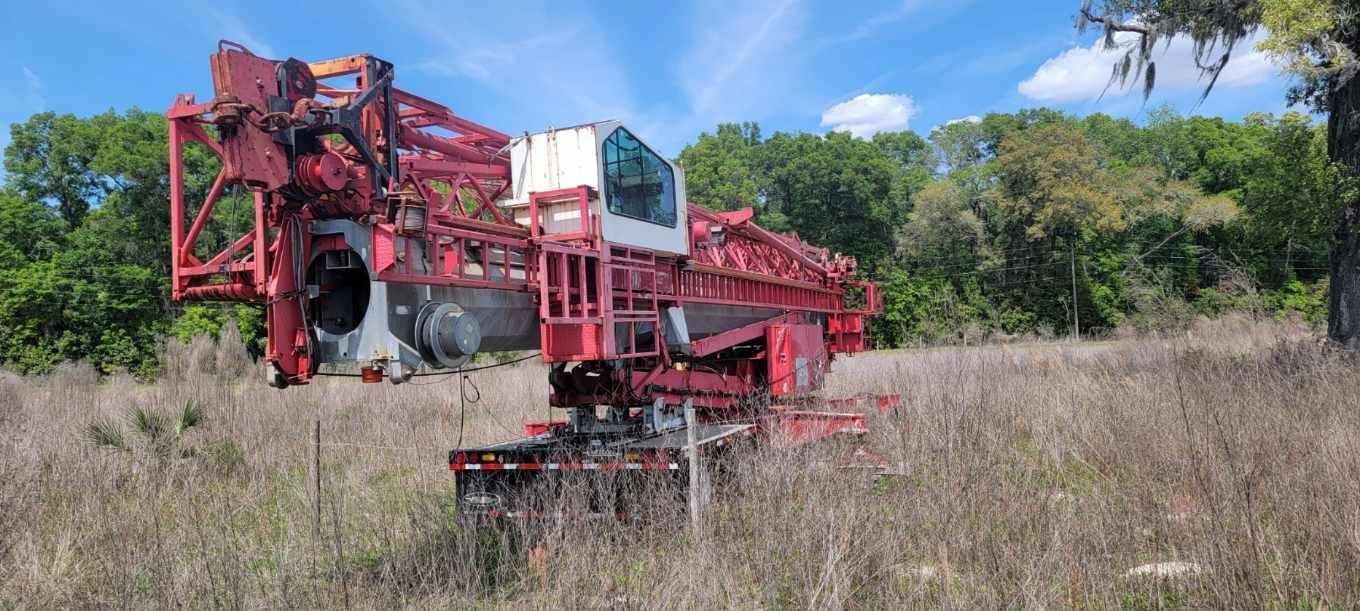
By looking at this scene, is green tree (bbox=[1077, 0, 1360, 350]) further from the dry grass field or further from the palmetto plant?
the palmetto plant

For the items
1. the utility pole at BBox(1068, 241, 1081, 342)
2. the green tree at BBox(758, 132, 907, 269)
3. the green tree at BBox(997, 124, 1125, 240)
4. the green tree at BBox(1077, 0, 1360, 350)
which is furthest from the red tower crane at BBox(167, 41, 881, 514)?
the green tree at BBox(758, 132, 907, 269)

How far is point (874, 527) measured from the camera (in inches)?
207

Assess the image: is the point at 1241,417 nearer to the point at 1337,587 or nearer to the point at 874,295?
the point at 1337,587

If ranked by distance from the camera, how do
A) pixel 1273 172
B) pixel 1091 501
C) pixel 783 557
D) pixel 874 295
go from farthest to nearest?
pixel 874 295 < pixel 1273 172 < pixel 1091 501 < pixel 783 557

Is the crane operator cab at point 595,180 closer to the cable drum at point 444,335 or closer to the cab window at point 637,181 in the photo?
the cab window at point 637,181

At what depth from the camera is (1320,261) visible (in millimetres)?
43094

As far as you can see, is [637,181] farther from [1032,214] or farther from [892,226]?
[892,226]

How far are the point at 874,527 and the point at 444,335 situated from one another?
342 centimetres

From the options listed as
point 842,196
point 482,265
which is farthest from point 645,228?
point 842,196

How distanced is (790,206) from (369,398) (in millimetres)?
39954

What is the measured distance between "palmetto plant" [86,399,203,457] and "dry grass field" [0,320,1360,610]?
0.36ft

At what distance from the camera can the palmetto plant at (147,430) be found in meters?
9.71

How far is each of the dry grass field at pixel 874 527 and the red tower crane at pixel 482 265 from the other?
1250 mm

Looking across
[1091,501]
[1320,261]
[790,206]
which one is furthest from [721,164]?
[1091,501]
